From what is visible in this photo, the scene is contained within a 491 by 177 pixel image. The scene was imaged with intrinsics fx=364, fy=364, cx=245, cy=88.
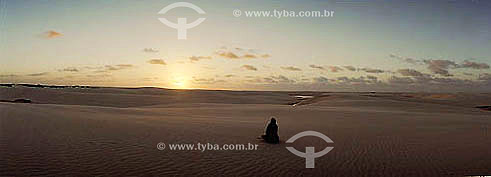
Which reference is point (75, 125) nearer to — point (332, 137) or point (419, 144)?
point (332, 137)

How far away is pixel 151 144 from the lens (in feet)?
29.7

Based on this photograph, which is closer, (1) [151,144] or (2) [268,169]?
(2) [268,169]

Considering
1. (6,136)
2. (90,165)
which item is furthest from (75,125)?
(90,165)

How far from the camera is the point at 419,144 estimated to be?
412 inches

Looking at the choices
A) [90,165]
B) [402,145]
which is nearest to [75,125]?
[90,165]

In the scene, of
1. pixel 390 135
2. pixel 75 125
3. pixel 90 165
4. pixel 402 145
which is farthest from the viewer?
pixel 390 135

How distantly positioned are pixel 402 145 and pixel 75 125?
981cm

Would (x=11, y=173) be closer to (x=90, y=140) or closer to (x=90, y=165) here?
(x=90, y=165)

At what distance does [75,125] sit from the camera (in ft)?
37.4

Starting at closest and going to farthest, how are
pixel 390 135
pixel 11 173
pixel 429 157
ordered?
pixel 11 173
pixel 429 157
pixel 390 135

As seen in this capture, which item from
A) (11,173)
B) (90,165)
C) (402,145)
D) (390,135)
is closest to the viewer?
(11,173)

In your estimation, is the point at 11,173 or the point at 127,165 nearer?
the point at 11,173

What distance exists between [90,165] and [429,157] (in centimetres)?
758

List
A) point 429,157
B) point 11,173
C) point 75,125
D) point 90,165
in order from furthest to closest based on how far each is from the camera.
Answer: point 75,125 → point 429,157 → point 90,165 → point 11,173
